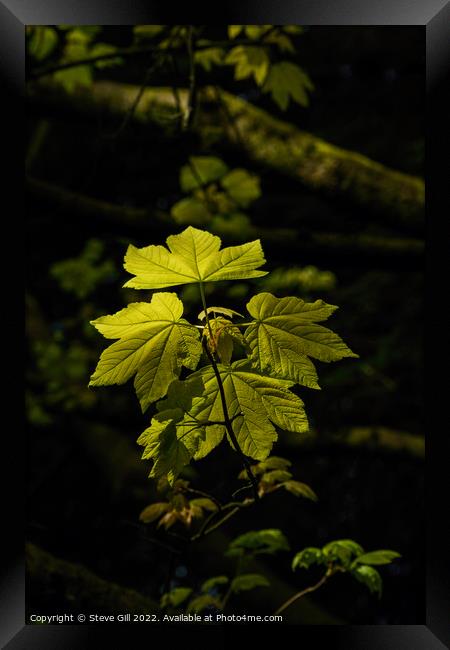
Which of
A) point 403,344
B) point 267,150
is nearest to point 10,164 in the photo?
point 267,150

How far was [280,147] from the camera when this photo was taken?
1995 millimetres

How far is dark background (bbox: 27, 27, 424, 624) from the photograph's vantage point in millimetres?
2193

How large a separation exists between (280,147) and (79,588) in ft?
4.89

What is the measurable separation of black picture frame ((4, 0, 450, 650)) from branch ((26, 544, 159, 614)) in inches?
6.3

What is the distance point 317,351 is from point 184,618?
574 mm

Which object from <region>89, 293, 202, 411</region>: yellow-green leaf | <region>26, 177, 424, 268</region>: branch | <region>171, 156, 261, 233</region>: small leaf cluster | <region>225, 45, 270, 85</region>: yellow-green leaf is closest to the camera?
<region>89, 293, 202, 411</region>: yellow-green leaf

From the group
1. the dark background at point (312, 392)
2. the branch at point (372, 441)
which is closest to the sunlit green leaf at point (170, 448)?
the dark background at point (312, 392)

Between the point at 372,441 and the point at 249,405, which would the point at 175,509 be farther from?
the point at 372,441

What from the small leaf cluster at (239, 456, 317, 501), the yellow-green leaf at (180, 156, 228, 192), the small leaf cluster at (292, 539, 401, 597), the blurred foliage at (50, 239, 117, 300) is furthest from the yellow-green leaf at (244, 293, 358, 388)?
the blurred foliage at (50, 239, 117, 300)

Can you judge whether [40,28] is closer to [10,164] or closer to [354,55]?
[10,164]

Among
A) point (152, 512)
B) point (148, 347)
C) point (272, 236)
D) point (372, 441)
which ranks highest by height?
point (272, 236)

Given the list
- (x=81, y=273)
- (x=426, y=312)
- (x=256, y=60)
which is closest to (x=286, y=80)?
(x=256, y=60)

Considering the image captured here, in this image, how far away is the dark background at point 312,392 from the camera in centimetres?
219

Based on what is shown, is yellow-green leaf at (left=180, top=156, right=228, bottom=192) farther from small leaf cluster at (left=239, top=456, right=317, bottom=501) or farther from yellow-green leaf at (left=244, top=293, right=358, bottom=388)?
yellow-green leaf at (left=244, top=293, right=358, bottom=388)
